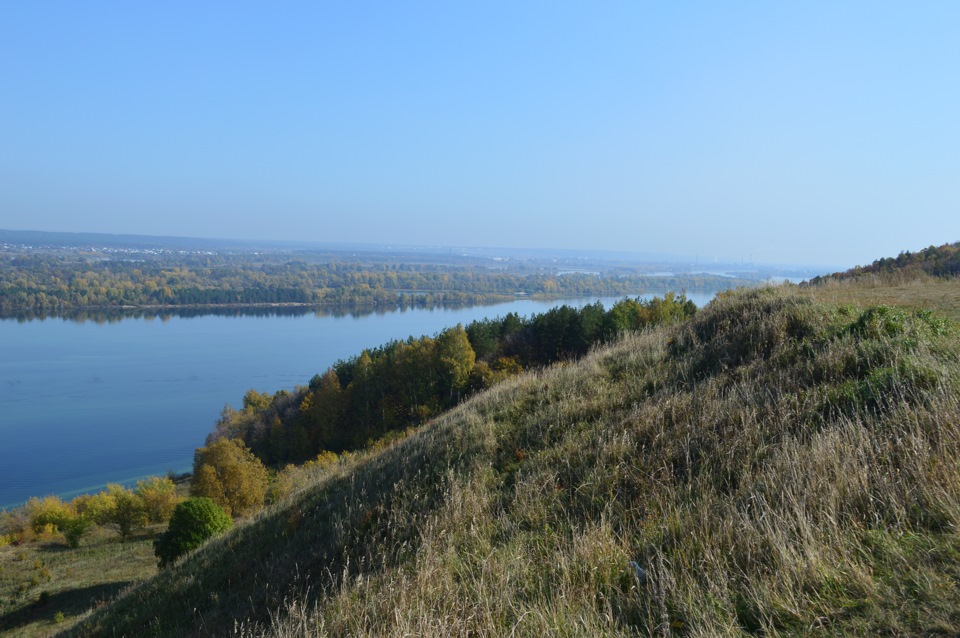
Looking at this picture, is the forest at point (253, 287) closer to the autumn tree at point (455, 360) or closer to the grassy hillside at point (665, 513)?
the autumn tree at point (455, 360)

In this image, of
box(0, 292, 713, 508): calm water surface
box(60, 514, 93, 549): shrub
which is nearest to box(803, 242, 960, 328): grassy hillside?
box(60, 514, 93, 549): shrub

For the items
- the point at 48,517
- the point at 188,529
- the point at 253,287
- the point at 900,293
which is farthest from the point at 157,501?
the point at 253,287

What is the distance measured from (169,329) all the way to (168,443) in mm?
56042

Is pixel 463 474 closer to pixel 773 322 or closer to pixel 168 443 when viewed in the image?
pixel 773 322

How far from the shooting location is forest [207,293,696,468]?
36469 mm

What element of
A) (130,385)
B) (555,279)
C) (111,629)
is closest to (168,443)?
(130,385)

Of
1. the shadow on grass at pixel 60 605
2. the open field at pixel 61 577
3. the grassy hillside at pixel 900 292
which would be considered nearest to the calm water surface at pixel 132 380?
the open field at pixel 61 577

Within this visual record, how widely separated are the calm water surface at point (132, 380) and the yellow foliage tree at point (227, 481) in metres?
14.8

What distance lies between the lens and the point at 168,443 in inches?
1770

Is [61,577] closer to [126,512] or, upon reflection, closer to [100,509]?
[126,512]

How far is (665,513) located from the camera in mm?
3889

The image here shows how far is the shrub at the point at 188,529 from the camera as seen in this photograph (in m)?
16.3

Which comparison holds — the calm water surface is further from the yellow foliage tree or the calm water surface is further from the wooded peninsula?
→ the wooded peninsula

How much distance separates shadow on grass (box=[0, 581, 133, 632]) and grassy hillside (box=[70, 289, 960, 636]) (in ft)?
30.7
